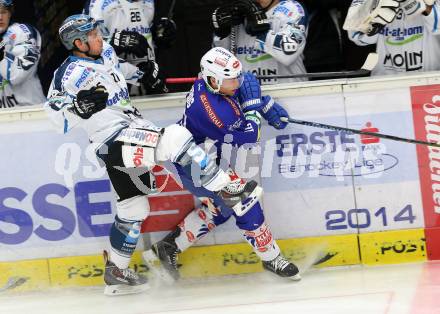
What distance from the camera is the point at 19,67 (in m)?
6.28

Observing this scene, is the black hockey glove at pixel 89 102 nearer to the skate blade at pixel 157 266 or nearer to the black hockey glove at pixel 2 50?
the skate blade at pixel 157 266

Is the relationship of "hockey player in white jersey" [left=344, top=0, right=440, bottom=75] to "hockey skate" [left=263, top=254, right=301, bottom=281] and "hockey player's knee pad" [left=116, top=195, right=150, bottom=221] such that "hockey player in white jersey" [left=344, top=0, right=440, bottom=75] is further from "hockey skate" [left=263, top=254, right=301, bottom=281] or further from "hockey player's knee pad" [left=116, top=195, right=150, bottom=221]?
"hockey player's knee pad" [left=116, top=195, right=150, bottom=221]

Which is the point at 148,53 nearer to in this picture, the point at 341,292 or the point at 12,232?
the point at 12,232

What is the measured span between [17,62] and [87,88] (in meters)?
0.88

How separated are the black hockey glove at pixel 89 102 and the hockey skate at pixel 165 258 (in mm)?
863

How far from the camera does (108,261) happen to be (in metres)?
5.77

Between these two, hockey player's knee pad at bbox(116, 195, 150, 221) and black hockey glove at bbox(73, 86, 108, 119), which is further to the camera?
hockey player's knee pad at bbox(116, 195, 150, 221)

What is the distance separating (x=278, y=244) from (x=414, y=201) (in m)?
0.75

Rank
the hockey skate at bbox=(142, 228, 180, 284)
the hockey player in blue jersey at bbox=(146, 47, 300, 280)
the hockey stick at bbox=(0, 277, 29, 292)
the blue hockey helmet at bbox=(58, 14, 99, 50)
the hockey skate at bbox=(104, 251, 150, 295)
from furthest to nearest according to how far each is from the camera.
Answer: the hockey stick at bbox=(0, 277, 29, 292), the hockey skate at bbox=(142, 228, 180, 284), the hockey skate at bbox=(104, 251, 150, 295), the blue hockey helmet at bbox=(58, 14, 99, 50), the hockey player in blue jersey at bbox=(146, 47, 300, 280)

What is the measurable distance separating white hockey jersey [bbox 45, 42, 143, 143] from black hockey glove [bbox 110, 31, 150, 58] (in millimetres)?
370

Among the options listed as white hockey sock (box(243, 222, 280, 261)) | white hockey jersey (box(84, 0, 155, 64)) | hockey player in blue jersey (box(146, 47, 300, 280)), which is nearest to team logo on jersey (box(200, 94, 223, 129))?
hockey player in blue jersey (box(146, 47, 300, 280))

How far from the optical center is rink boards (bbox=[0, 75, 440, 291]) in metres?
5.75

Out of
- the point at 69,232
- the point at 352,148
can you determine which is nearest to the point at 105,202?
the point at 69,232

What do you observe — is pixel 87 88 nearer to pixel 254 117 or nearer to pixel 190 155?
pixel 190 155
